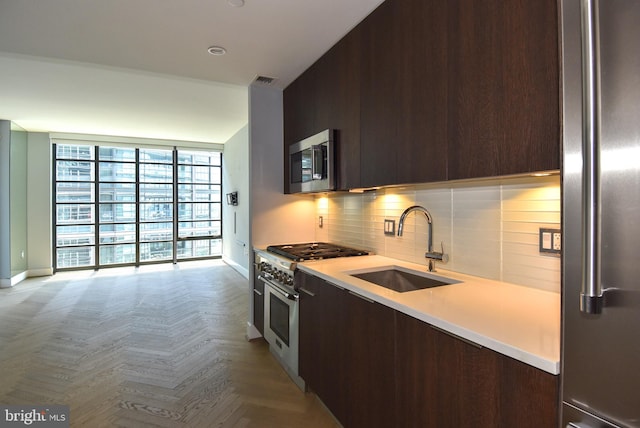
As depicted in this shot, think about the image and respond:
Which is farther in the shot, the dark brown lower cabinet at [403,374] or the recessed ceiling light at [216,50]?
the recessed ceiling light at [216,50]

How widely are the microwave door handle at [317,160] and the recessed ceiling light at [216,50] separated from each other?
100 cm

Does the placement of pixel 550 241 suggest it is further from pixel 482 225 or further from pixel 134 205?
pixel 134 205

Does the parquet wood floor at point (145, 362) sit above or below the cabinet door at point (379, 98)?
below

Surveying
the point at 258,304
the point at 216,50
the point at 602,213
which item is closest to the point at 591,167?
the point at 602,213

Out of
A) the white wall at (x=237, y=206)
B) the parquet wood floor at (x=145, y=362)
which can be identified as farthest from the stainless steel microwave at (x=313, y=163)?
the white wall at (x=237, y=206)

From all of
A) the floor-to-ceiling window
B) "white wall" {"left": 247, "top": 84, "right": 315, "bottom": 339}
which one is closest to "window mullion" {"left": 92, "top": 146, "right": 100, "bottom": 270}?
the floor-to-ceiling window

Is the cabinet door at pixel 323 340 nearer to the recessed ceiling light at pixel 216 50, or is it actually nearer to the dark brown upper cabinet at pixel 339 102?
the dark brown upper cabinet at pixel 339 102

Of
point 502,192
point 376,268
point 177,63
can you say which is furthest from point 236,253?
point 502,192

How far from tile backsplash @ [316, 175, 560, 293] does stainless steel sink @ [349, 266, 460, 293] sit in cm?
15

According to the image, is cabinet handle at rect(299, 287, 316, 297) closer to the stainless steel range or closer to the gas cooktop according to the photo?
the stainless steel range

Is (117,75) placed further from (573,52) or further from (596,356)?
(596,356)

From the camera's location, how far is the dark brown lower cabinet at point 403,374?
3.19 feet

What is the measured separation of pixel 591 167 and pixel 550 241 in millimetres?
861

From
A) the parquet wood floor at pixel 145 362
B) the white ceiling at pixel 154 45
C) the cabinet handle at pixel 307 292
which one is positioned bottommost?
the parquet wood floor at pixel 145 362
